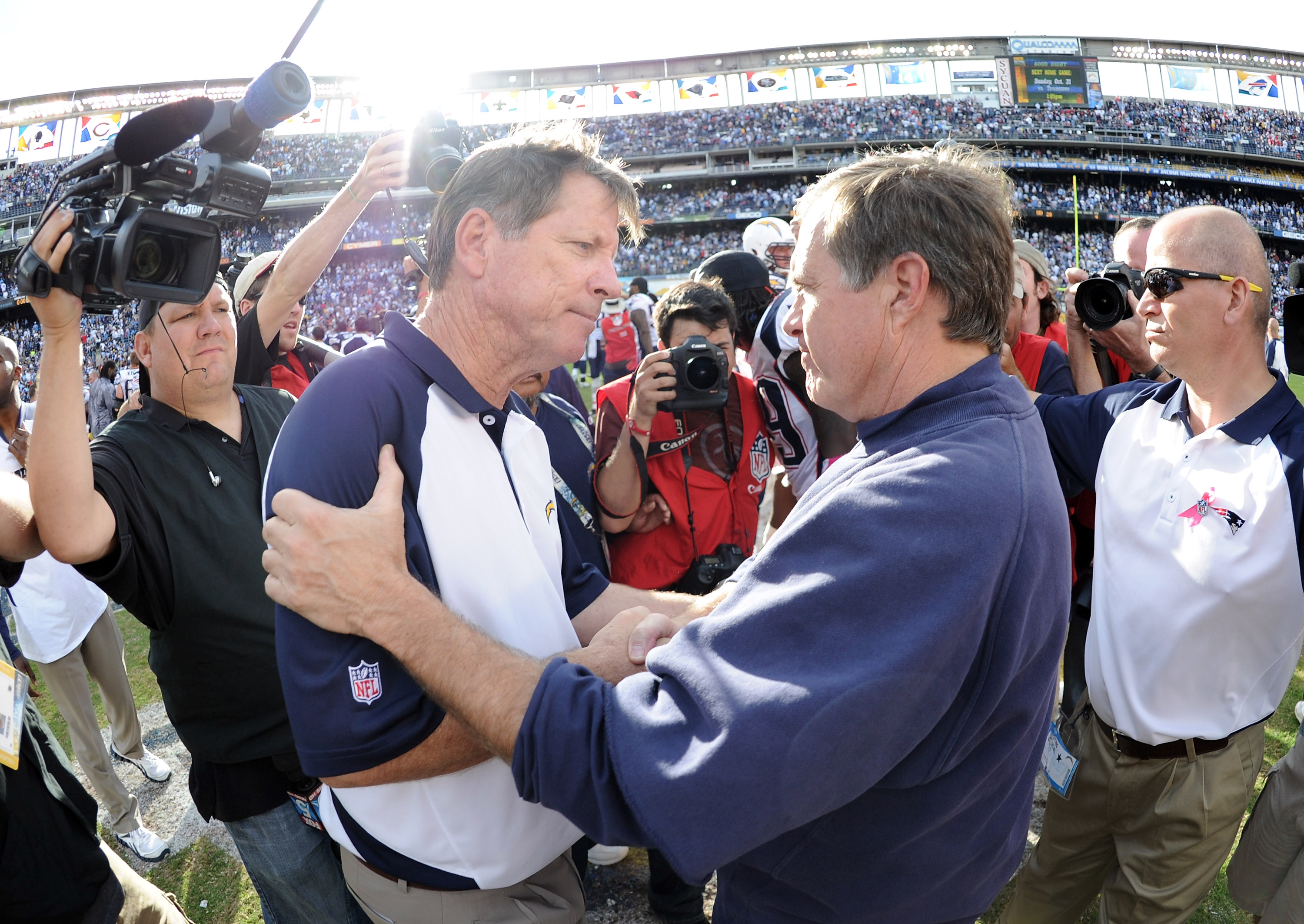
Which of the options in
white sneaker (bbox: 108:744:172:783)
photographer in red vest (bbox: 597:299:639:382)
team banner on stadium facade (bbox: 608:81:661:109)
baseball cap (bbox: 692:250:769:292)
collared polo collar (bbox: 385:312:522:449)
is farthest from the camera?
team banner on stadium facade (bbox: 608:81:661:109)

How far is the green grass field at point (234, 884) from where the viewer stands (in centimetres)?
306

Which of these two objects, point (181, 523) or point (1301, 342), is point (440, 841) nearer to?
point (181, 523)

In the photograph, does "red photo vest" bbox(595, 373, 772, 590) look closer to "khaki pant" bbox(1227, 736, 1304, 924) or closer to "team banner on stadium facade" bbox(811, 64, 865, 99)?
"khaki pant" bbox(1227, 736, 1304, 924)

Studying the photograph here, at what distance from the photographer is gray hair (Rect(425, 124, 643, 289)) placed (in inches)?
62.3

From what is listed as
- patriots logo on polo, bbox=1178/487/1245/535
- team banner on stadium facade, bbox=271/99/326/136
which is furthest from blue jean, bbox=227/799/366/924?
team banner on stadium facade, bbox=271/99/326/136

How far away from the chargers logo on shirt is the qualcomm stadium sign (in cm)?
5249

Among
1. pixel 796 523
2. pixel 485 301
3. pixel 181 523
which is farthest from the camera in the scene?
pixel 181 523

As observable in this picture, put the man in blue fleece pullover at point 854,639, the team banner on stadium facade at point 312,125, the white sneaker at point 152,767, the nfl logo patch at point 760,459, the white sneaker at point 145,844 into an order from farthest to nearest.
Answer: the team banner on stadium facade at point 312,125 < the white sneaker at point 152,767 < the white sneaker at point 145,844 < the nfl logo patch at point 760,459 < the man in blue fleece pullover at point 854,639

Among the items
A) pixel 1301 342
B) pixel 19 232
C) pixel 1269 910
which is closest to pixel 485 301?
pixel 1301 342

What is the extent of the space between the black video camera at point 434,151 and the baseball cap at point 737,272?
5.56ft

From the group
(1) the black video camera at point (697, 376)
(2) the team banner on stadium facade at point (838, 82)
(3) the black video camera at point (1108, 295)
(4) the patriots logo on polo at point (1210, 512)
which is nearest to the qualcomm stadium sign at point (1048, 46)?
(2) the team banner on stadium facade at point (838, 82)

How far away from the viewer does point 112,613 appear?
3990 millimetres

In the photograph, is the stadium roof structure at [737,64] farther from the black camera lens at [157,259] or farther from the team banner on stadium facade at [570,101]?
the black camera lens at [157,259]

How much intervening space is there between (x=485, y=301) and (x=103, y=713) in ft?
16.5
